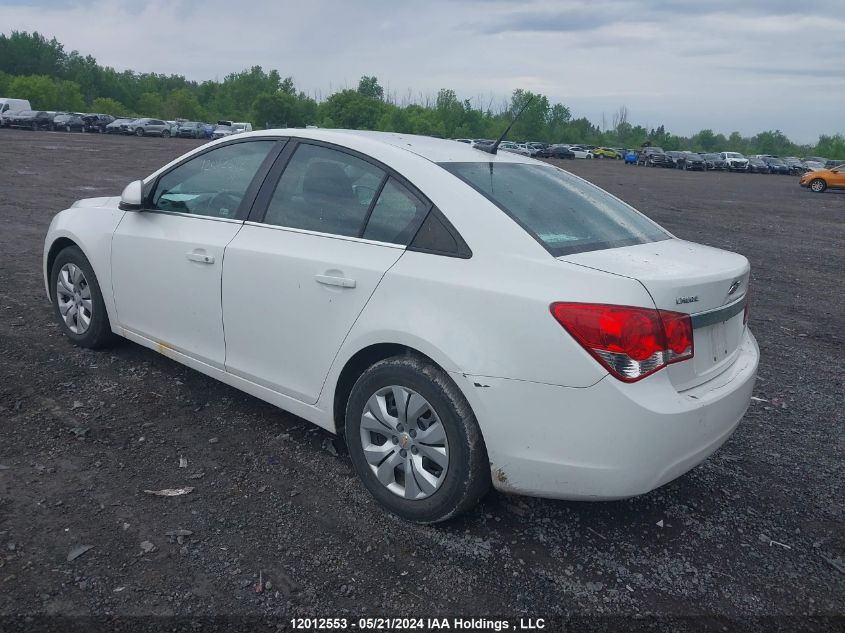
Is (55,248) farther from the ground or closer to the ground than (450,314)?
closer to the ground

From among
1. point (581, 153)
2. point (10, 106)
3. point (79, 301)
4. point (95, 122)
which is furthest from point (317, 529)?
point (581, 153)

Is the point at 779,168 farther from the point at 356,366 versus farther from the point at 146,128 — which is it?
the point at 356,366

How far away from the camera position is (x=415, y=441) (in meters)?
3.11

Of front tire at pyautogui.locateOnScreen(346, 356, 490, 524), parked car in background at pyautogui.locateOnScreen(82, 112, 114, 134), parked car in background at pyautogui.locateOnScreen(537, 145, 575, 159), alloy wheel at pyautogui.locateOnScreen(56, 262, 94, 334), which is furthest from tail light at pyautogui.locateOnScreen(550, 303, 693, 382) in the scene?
parked car in background at pyautogui.locateOnScreen(537, 145, 575, 159)

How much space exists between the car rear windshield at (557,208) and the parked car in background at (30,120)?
190 feet

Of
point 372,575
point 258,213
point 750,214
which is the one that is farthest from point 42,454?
point 750,214

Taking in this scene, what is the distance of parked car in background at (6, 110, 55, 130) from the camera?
5162 cm

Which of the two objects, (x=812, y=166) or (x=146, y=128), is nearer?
(x=146, y=128)

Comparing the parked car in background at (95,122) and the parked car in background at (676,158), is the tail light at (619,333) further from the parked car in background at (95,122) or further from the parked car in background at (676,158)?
the parked car in background at (95,122)

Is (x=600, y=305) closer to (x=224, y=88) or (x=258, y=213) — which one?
(x=258, y=213)

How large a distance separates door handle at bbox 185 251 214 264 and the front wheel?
35762mm

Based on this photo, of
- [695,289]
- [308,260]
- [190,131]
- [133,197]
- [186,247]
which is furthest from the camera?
[190,131]

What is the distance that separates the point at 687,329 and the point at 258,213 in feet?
7.52

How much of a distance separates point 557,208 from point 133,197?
2688 millimetres
